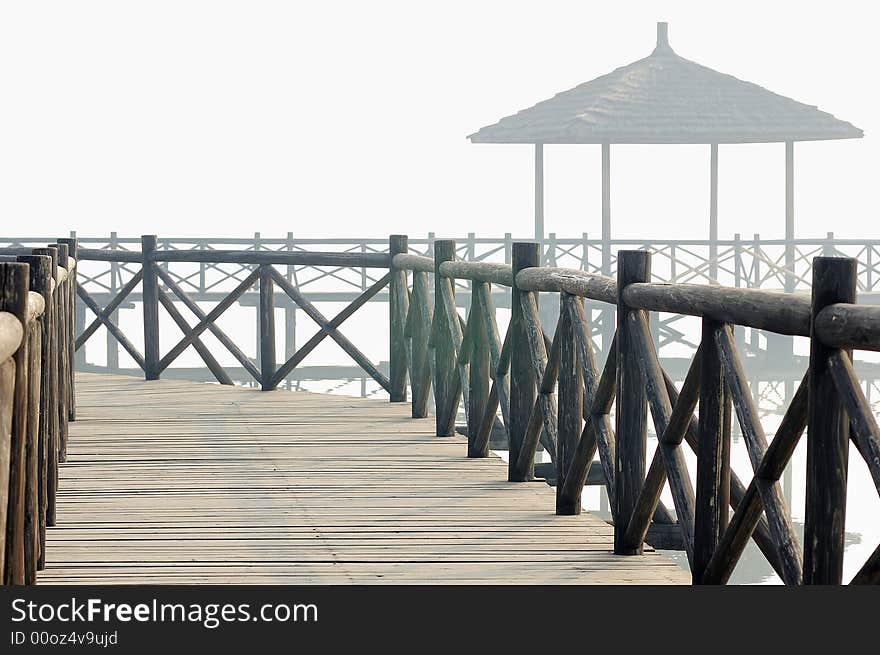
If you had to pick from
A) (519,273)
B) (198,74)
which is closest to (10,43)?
(198,74)

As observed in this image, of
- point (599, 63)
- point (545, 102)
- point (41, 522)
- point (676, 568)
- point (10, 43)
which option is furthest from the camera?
point (599, 63)

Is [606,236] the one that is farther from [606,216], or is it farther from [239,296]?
[239,296]

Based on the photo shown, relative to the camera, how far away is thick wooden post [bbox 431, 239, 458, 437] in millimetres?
6262

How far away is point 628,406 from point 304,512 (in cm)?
120

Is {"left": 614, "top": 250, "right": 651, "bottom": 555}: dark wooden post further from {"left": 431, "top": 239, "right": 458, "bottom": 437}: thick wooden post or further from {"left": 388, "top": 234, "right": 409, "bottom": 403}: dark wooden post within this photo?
{"left": 388, "top": 234, "right": 409, "bottom": 403}: dark wooden post

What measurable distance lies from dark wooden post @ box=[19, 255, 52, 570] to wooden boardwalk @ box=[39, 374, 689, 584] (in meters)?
0.14

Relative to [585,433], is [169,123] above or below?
above

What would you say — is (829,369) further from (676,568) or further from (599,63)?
(599,63)

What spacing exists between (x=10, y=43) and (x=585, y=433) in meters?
39.9

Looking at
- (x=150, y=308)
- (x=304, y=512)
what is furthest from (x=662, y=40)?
(x=304, y=512)

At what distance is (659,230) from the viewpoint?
53688mm

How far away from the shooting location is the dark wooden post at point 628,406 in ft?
12.4

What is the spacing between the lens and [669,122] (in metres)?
21.6

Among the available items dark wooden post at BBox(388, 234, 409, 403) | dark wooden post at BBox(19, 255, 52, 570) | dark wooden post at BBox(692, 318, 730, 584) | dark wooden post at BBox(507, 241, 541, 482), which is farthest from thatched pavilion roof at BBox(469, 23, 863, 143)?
dark wooden post at BBox(692, 318, 730, 584)
